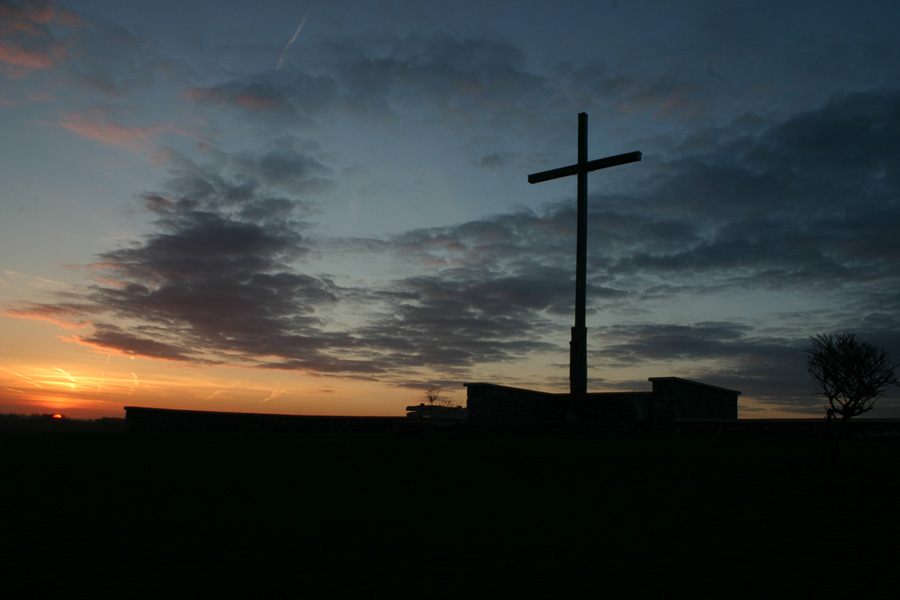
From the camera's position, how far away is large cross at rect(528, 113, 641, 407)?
21422mm

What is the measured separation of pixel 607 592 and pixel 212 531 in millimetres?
4230

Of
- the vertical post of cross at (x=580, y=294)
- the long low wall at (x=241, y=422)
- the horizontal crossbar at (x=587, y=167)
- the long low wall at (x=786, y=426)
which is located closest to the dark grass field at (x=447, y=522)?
the long low wall at (x=786, y=426)

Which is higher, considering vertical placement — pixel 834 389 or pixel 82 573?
pixel 834 389

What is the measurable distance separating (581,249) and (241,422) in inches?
510

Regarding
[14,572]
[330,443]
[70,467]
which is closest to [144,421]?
[330,443]

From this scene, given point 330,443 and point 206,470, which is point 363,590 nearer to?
point 206,470

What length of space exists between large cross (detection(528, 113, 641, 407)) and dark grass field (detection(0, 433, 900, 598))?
8.33 m

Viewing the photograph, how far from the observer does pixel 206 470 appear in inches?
416

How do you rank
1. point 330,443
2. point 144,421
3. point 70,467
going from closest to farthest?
point 70,467 → point 330,443 → point 144,421

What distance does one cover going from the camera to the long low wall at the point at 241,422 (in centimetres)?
1839

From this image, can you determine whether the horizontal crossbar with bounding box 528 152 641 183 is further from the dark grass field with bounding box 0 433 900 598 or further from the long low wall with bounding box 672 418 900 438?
the dark grass field with bounding box 0 433 900 598

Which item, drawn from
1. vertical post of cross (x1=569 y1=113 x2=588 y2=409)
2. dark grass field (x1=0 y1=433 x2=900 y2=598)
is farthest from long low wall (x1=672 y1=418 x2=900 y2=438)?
vertical post of cross (x1=569 y1=113 x2=588 y2=409)

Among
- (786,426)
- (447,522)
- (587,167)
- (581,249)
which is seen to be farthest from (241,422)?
(786,426)

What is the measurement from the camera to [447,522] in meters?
7.48
